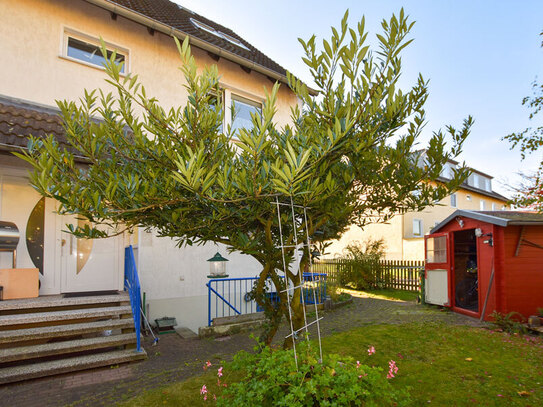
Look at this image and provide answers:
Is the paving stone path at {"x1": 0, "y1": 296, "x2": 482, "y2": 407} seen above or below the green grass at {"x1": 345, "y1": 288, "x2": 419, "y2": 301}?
above

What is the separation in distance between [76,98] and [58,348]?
5235 millimetres

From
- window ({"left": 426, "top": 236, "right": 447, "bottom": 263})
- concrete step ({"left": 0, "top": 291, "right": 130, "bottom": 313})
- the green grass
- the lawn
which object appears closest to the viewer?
the lawn

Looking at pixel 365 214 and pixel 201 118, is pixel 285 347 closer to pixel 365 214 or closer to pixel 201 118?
pixel 365 214

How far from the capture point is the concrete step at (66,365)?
4.64 meters

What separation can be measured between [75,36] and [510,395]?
10.7m

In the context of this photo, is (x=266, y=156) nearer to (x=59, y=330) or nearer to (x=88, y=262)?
(x=59, y=330)

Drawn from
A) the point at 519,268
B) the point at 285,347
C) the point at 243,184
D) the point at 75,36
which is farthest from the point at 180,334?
the point at 519,268

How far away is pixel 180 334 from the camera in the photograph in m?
7.24

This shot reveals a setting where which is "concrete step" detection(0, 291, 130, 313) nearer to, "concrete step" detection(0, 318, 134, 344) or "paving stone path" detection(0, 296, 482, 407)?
"concrete step" detection(0, 318, 134, 344)

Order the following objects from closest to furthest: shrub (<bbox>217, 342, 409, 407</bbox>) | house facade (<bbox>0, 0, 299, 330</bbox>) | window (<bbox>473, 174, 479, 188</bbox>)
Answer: shrub (<bbox>217, 342, 409, 407</bbox>) → house facade (<bbox>0, 0, 299, 330</bbox>) → window (<bbox>473, 174, 479, 188</bbox>)

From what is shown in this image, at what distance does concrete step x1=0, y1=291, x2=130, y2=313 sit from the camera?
550cm

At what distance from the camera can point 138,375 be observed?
4898 millimetres

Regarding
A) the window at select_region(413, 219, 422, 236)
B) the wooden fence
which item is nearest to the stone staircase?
the wooden fence

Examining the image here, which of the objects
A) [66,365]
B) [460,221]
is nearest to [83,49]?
[66,365]
